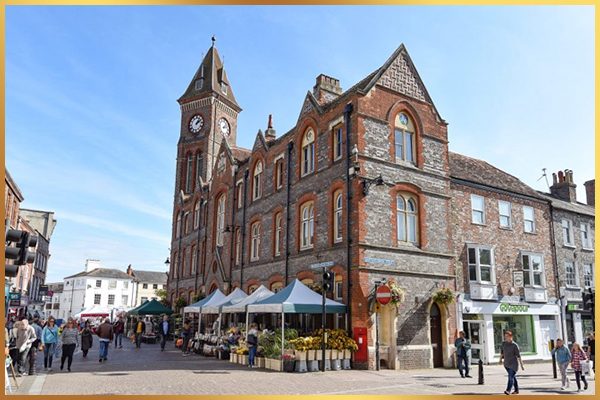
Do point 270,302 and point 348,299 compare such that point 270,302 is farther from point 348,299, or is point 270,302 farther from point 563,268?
point 563,268

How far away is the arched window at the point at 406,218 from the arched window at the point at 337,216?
2164 mm

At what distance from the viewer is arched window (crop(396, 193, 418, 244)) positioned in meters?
18.5

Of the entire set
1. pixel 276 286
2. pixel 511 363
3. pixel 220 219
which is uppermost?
pixel 220 219

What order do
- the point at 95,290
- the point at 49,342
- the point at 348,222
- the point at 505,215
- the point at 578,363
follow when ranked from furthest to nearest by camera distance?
the point at 95,290
the point at 505,215
the point at 348,222
the point at 49,342
the point at 578,363

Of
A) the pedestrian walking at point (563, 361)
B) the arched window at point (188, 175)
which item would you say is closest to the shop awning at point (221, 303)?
the pedestrian walking at point (563, 361)

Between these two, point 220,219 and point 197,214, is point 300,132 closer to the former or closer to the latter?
point 220,219

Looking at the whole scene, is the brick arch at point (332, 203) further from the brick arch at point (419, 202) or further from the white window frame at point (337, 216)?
the brick arch at point (419, 202)

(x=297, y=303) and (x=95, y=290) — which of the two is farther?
(x=95, y=290)

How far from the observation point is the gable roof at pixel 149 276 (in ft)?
253

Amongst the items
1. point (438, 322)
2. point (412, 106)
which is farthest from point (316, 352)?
point (412, 106)

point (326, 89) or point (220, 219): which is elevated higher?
point (326, 89)

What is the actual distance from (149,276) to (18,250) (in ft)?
239

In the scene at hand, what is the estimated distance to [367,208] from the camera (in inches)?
686

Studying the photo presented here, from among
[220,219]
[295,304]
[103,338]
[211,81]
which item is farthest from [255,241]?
[211,81]
